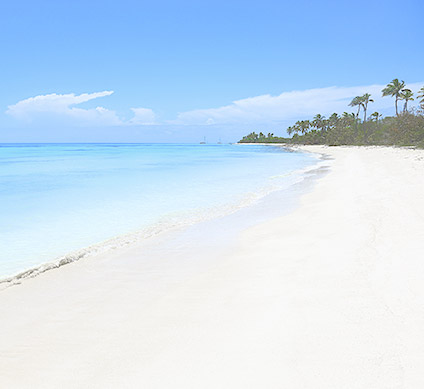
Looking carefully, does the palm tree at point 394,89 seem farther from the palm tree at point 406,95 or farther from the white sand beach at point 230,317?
the white sand beach at point 230,317

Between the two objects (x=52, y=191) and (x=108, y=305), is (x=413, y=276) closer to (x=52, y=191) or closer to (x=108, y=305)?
(x=108, y=305)

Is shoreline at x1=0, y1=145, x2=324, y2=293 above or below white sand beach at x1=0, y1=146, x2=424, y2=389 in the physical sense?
below

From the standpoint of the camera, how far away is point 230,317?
3.77m

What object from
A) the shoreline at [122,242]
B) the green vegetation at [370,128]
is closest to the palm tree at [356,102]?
the green vegetation at [370,128]

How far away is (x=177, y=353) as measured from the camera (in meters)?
3.10

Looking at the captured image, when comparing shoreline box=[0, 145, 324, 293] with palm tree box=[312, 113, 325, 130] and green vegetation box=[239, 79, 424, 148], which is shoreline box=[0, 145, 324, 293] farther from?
palm tree box=[312, 113, 325, 130]

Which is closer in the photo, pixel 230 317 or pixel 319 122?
pixel 230 317

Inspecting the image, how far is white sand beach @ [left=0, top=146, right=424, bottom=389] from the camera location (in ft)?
9.15

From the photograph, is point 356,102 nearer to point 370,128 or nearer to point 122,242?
point 370,128

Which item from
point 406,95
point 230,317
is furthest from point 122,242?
point 406,95

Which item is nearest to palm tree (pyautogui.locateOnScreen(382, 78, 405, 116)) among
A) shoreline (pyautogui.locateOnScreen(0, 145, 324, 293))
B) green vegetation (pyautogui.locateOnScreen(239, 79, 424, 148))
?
green vegetation (pyautogui.locateOnScreen(239, 79, 424, 148))

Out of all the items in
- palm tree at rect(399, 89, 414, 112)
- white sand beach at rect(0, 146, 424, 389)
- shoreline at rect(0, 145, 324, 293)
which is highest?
palm tree at rect(399, 89, 414, 112)

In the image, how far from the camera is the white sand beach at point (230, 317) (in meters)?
2.79

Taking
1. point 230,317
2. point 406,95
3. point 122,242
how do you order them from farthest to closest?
point 406,95 → point 122,242 → point 230,317
